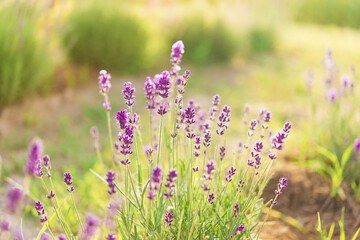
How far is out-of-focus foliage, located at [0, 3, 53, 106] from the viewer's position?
4582 mm

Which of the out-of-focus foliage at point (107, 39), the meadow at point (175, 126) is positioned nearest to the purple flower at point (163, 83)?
the meadow at point (175, 126)

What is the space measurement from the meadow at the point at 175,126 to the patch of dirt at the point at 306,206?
0.01 meters

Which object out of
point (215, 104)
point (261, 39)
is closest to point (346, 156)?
point (215, 104)

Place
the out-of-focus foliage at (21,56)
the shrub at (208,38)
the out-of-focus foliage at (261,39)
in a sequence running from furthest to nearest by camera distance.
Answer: the out-of-focus foliage at (261,39) → the shrub at (208,38) → the out-of-focus foliage at (21,56)

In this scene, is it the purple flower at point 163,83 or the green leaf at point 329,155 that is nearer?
the purple flower at point 163,83

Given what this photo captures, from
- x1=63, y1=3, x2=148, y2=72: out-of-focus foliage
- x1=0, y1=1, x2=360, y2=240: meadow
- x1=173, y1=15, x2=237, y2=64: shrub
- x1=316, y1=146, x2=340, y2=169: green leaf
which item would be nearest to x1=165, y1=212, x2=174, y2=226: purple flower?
x1=0, y1=1, x2=360, y2=240: meadow

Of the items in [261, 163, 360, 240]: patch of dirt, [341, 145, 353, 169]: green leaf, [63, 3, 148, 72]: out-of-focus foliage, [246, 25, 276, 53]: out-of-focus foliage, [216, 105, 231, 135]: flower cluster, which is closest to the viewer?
[216, 105, 231, 135]: flower cluster

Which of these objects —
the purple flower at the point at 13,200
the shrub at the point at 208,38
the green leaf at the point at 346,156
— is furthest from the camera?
the shrub at the point at 208,38

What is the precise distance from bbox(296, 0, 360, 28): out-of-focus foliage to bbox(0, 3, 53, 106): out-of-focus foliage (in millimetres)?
11959

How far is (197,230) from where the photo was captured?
74.4 inches

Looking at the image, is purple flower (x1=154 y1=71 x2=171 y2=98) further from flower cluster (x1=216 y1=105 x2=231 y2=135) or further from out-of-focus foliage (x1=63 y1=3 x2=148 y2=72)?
out-of-focus foliage (x1=63 y1=3 x2=148 y2=72)

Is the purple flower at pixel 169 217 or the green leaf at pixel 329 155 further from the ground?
the purple flower at pixel 169 217

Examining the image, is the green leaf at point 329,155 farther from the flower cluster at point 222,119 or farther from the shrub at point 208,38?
the shrub at point 208,38

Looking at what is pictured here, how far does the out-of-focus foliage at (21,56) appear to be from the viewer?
4582 mm
